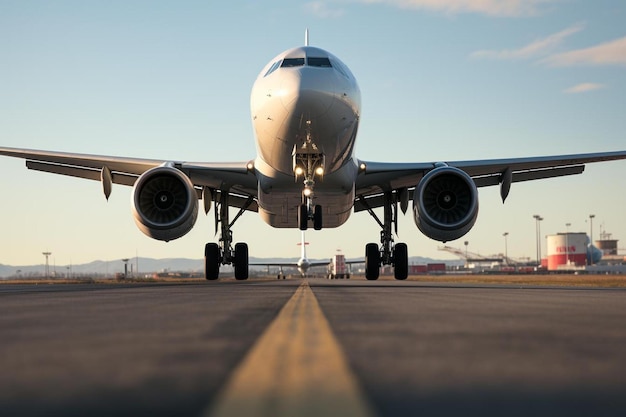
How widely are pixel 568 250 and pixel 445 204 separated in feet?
416

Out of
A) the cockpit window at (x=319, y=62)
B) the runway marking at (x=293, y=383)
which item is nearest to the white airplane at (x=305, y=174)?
the cockpit window at (x=319, y=62)

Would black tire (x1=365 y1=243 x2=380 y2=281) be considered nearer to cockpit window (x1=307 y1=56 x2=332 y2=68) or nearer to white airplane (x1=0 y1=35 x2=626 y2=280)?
white airplane (x1=0 y1=35 x2=626 y2=280)

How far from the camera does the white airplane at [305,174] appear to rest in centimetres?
1766

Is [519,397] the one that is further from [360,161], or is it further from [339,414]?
[360,161]

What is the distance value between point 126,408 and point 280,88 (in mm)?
15100

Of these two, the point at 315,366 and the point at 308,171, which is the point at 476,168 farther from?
the point at 315,366

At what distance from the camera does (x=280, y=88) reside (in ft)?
56.9

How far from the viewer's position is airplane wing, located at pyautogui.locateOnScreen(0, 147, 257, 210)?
21.4 m

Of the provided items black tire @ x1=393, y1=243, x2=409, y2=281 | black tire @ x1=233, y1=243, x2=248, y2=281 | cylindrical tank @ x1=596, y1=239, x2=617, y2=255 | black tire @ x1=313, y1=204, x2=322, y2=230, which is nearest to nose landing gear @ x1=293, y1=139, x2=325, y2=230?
black tire @ x1=313, y1=204, x2=322, y2=230

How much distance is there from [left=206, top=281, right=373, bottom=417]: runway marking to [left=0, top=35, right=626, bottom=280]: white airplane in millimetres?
12875

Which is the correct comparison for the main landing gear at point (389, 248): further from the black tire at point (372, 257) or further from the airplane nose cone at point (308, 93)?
the airplane nose cone at point (308, 93)

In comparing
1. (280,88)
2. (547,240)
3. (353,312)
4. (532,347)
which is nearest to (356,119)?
(280,88)

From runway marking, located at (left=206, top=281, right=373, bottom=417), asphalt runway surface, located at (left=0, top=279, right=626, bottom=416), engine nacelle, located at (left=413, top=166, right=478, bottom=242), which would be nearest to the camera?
runway marking, located at (left=206, top=281, right=373, bottom=417)

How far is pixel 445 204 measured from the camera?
20.0 meters
